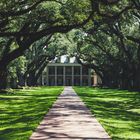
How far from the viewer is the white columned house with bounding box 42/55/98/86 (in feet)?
453

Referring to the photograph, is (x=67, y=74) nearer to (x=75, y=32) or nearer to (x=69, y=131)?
(x=75, y=32)

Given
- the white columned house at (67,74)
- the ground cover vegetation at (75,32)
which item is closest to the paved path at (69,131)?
the ground cover vegetation at (75,32)

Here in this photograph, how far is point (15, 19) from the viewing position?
34.3 m

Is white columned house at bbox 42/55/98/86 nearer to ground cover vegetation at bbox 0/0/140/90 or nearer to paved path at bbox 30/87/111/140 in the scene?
ground cover vegetation at bbox 0/0/140/90

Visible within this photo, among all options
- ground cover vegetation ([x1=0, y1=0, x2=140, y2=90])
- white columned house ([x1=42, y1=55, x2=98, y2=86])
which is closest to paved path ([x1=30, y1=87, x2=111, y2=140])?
ground cover vegetation ([x1=0, y1=0, x2=140, y2=90])

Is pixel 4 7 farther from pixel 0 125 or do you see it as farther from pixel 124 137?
pixel 124 137

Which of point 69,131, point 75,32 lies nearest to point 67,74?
point 75,32

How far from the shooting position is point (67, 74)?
139m

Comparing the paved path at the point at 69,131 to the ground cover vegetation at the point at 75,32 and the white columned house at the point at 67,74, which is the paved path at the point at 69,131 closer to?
the ground cover vegetation at the point at 75,32

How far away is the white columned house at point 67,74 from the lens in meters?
138

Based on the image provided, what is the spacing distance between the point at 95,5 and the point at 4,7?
283 inches

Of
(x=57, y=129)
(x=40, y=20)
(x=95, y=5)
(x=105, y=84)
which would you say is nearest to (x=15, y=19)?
(x=40, y=20)

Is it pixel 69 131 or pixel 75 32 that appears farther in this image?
pixel 75 32

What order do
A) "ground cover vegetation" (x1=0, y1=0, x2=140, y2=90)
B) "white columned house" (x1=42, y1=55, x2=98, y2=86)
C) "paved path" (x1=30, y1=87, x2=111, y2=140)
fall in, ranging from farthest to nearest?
"white columned house" (x1=42, y1=55, x2=98, y2=86) → "ground cover vegetation" (x1=0, y1=0, x2=140, y2=90) → "paved path" (x1=30, y1=87, x2=111, y2=140)
